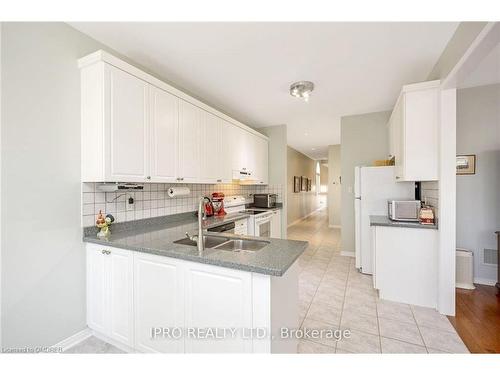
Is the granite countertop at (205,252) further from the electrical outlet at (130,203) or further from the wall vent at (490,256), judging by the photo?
the wall vent at (490,256)

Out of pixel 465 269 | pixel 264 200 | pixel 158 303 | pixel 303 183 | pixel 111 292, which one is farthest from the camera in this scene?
pixel 303 183

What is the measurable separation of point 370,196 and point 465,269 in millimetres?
1326

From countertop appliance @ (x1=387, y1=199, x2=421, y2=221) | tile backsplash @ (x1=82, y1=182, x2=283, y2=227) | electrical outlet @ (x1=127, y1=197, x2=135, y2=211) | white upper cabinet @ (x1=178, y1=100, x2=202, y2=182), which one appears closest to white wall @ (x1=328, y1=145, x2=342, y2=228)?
countertop appliance @ (x1=387, y1=199, x2=421, y2=221)

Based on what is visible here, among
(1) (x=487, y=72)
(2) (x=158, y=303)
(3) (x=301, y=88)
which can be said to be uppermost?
(1) (x=487, y=72)

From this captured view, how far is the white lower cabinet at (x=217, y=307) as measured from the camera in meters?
1.21

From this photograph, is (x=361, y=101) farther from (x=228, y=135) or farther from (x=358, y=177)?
(x=228, y=135)

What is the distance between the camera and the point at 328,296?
2.52 m

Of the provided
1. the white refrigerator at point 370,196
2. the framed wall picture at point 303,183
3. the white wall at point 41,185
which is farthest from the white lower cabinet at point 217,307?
the framed wall picture at point 303,183

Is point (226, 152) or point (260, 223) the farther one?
point (260, 223)

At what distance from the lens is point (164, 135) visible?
2.17 metres

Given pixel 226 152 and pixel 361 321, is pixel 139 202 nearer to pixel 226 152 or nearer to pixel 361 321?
pixel 226 152

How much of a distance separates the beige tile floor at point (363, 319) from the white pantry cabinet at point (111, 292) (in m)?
1.31

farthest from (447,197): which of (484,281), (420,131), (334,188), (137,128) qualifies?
(334,188)
